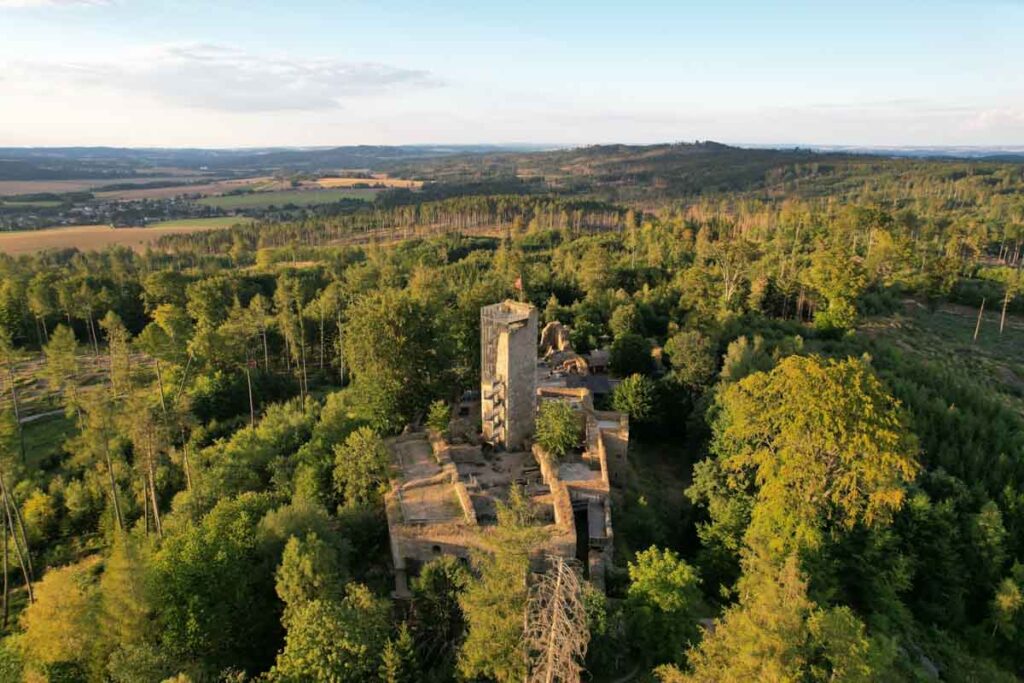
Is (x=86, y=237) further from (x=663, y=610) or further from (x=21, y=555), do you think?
(x=663, y=610)

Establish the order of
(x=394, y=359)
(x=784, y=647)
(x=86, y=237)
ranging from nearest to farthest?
(x=784, y=647)
(x=394, y=359)
(x=86, y=237)

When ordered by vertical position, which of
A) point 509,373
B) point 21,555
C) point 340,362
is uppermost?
point 509,373

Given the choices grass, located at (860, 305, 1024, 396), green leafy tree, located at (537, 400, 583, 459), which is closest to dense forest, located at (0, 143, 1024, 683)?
grass, located at (860, 305, 1024, 396)

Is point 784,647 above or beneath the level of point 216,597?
above

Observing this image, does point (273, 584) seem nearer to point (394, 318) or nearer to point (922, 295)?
point (394, 318)

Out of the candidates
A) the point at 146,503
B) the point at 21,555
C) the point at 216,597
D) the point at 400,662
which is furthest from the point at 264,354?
the point at 400,662

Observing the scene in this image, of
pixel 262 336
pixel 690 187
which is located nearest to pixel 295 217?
pixel 262 336

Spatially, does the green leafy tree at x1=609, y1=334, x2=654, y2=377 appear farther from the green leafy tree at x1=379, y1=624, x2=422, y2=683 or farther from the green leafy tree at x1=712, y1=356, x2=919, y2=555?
the green leafy tree at x1=379, y1=624, x2=422, y2=683

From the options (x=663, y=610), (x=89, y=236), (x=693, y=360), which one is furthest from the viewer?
(x=89, y=236)
